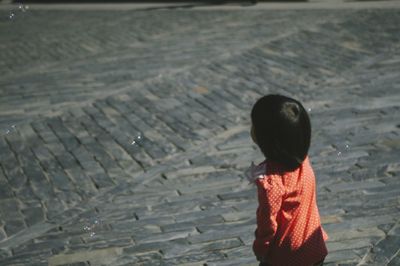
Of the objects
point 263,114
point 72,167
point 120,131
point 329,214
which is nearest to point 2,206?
point 72,167

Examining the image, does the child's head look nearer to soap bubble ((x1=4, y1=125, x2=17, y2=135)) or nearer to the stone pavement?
the stone pavement

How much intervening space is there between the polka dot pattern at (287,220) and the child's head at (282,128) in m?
0.09

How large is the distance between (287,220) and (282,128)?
0.40 m

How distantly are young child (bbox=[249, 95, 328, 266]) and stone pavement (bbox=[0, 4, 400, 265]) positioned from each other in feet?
4.11

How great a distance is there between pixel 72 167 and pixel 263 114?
3.36m

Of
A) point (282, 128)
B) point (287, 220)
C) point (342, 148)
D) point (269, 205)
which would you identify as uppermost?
point (282, 128)

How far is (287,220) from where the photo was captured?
8.32 ft

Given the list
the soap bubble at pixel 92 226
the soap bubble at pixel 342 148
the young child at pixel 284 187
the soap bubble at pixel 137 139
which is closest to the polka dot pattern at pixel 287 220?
the young child at pixel 284 187


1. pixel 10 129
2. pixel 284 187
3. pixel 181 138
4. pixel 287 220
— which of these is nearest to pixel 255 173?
pixel 284 187

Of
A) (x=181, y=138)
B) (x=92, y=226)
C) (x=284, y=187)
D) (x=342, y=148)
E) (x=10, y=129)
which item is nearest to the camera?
(x=284, y=187)

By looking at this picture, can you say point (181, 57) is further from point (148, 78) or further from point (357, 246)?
point (357, 246)

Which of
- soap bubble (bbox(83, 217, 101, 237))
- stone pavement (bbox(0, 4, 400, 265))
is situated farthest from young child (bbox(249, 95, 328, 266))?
soap bubble (bbox(83, 217, 101, 237))

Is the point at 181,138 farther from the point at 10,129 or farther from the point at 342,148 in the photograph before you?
the point at 10,129

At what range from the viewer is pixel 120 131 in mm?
6262
